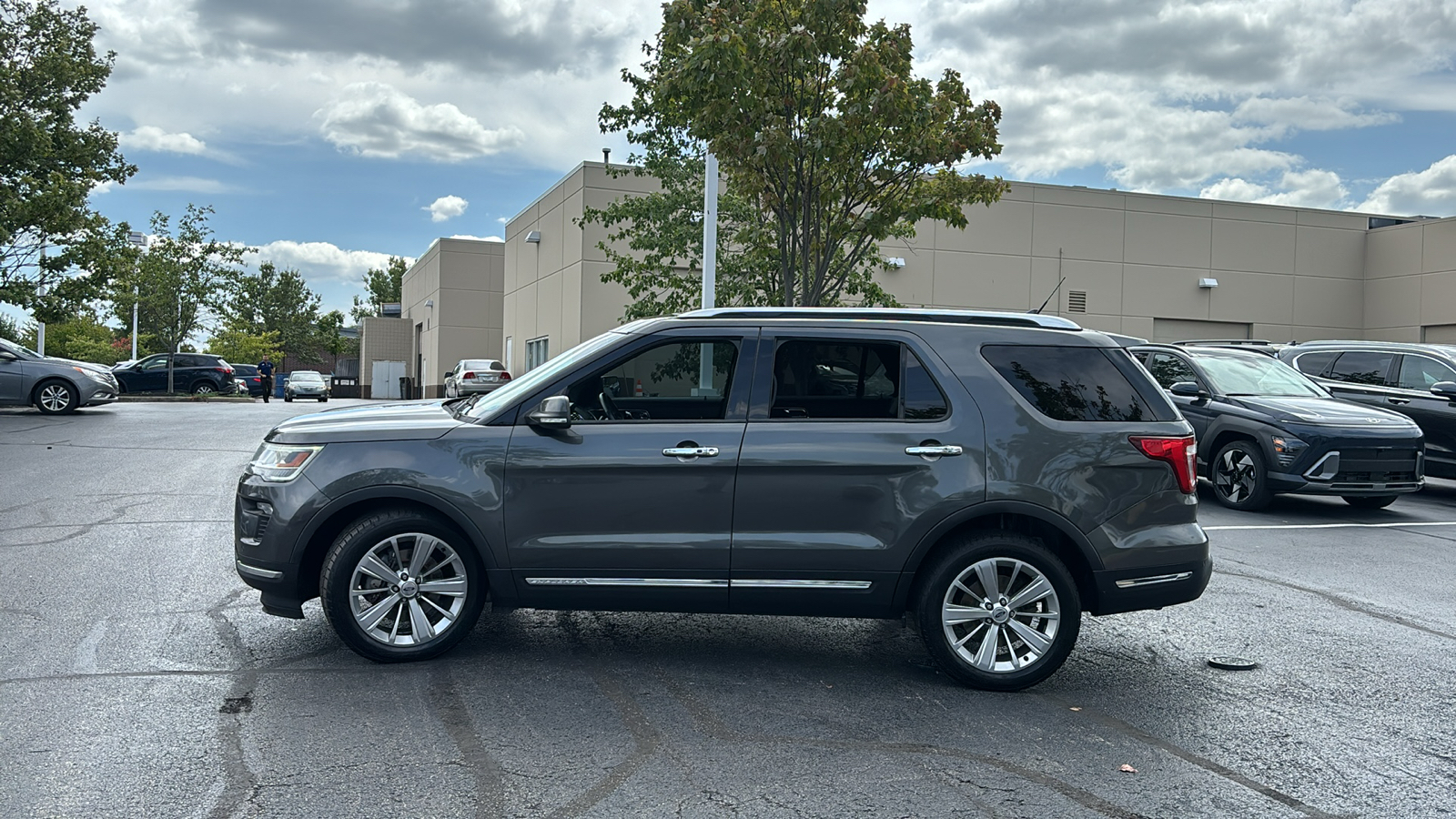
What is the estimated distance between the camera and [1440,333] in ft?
115

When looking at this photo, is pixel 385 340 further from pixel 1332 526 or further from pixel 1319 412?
pixel 1332 526

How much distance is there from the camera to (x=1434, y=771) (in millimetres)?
4441

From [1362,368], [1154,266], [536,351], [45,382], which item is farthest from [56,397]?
[1154,266]

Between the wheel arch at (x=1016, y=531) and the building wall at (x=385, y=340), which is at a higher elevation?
the building wall at (x=385, y=340)

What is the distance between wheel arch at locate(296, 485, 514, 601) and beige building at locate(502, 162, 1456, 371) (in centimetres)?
2473

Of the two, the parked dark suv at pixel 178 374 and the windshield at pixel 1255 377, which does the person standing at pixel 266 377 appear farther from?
the windshield at pixel 1255 377

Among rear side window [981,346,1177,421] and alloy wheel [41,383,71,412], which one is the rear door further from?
alloy wheel [41,383,71,412]

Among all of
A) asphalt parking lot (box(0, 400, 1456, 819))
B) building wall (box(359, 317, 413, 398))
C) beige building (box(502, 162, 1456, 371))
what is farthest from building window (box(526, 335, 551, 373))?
building wall (box(359, 317, 413, 398))

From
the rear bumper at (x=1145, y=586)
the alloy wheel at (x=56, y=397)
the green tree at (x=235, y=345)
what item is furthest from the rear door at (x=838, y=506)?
→ the green tree at (x=235, y=345)

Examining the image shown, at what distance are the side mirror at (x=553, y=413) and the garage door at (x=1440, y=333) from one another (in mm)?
36015

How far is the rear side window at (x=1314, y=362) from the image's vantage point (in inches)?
604

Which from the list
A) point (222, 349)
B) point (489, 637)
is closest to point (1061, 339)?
point (489, 637)

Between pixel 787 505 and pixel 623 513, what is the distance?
0.78 metres

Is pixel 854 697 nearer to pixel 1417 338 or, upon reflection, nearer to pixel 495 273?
pixel 1417 338
